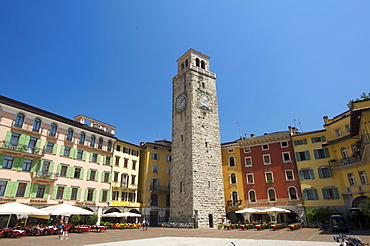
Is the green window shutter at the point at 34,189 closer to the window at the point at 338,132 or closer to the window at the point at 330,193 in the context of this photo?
the window at the point at 330,193

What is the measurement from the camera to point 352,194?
25.8 metres

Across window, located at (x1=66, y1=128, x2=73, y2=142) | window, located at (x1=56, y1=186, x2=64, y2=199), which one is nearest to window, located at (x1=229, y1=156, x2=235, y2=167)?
window, located at (x1=66, y1=128, x2=73, y2=142)

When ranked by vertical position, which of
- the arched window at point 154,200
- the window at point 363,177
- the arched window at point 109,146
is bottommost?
the arched window at point 154,200

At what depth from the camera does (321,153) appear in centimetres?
2984

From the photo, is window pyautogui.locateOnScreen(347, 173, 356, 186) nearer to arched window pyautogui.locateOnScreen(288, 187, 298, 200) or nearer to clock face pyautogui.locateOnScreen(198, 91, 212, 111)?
arched window pyautogui.locateOnScreen(288, 187, 298, 200)

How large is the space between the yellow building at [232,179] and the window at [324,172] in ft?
32.7

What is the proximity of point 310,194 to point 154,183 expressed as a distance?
21.1 meters

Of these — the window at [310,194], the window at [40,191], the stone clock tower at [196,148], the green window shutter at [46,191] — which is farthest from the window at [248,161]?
the window at [40,191]

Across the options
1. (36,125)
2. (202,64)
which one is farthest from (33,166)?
(202,64)

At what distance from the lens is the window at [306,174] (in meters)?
29.7

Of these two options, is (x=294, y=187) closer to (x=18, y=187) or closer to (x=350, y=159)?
(x=350, y=159)

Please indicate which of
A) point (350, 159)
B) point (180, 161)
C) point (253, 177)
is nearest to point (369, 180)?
point (350, 159)

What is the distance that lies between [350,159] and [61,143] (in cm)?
3222

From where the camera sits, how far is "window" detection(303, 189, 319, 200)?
28830 mm
